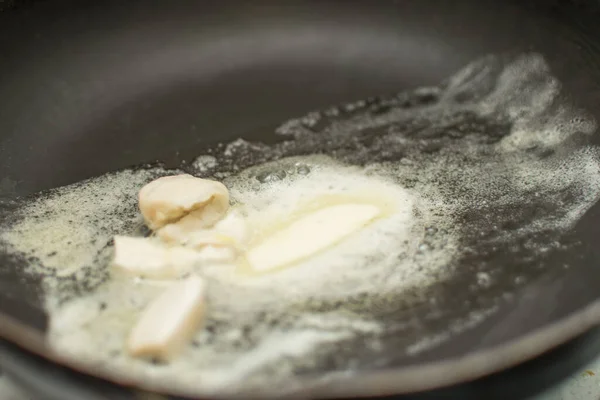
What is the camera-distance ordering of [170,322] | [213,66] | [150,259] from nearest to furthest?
[170,322] < [150,259] < [213,66]

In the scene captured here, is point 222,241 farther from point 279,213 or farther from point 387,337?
point 387,337

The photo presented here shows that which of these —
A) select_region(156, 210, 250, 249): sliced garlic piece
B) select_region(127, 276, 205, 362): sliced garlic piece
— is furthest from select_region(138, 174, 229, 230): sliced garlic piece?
select_region(127, 276, 205, 362): sliced garlic piece

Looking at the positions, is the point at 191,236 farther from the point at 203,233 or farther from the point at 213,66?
the point at 213,66

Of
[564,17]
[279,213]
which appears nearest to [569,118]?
[564,17]

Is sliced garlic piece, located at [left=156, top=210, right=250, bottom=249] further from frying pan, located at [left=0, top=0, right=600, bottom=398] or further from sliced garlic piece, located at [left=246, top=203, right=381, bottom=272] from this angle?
frying pan, located at [left=0, top=0, right=600, bottom=398]

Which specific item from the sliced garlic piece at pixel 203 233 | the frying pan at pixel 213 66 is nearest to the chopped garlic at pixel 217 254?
the sliced garlic piece at pixel 203 233

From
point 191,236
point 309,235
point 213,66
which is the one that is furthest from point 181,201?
point 213,66

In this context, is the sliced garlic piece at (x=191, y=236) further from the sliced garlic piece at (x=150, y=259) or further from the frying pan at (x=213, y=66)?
the frying pan at (x=213, y=66)
